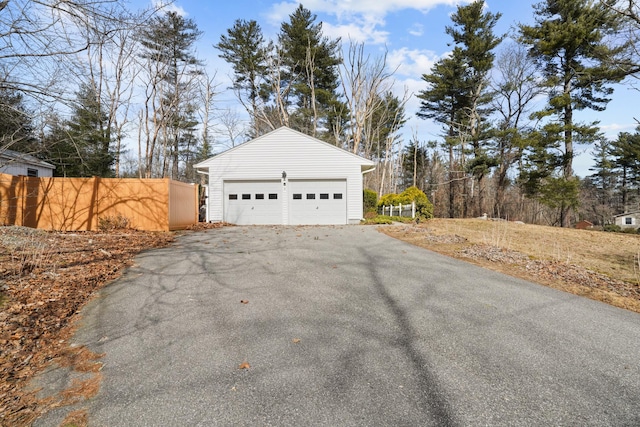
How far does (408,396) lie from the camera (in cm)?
226

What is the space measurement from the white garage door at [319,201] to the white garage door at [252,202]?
0.87 metres

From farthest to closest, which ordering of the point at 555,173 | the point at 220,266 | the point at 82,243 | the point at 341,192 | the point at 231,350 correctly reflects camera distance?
the point at 555,173
the point at 341,192
the point at 82,243
the point at 220,266
the point at 231,350

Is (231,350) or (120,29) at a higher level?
(120,29)

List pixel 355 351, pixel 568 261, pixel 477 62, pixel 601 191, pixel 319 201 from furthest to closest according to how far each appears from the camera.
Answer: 1. pixel 601 191
2. pixel 477 62
3. pixel 319 201
4. pixel 568 261
5. pixel 355 351

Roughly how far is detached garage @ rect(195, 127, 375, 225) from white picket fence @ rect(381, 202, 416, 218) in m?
2.63

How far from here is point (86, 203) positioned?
10.5m

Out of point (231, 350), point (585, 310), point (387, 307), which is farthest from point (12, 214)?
point (585, 310)

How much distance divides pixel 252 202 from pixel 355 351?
12858 mm

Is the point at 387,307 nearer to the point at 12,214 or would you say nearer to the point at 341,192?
the point at 341,192

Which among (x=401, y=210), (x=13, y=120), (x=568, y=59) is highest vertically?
(x=568, y=59)

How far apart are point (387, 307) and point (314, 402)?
2.05 m

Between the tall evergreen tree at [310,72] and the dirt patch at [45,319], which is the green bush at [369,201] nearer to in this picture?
the tall evergreen tree at [310,72]

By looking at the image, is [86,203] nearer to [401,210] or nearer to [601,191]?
[401,210]

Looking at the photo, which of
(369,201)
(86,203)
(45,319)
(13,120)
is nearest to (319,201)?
(369,201)
